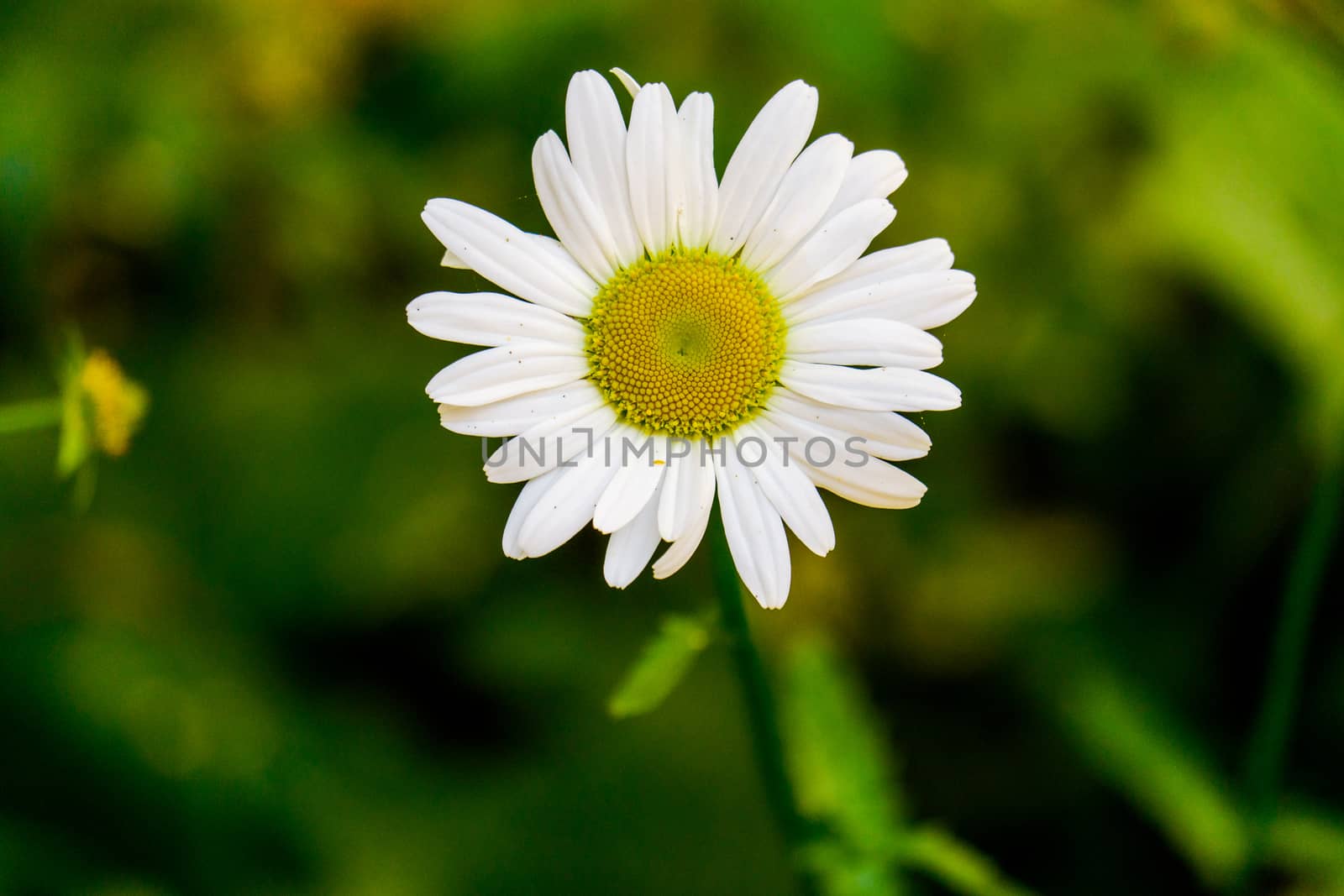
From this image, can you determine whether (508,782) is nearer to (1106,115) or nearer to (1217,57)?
(1106,115)

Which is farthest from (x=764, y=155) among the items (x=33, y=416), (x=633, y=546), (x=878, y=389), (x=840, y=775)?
(x=840, y=775)

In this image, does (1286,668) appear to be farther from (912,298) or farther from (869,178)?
(869,178)

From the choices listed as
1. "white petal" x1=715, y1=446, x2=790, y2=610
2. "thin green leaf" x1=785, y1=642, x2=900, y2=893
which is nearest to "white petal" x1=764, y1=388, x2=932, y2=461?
"white petal" x1=715, y1=446, x2=790, y2=610

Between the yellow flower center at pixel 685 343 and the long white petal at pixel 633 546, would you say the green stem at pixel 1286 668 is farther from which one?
the long white petal at pixel 633 546

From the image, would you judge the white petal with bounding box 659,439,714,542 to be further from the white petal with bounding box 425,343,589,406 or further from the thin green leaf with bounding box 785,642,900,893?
the thin green leaf with bounding box 785,642,900,893

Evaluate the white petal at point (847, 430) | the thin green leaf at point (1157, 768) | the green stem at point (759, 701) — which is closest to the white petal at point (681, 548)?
the green stem at point (759, 701)

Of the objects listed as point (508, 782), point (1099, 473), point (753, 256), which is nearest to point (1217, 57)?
point (1099, 473)
